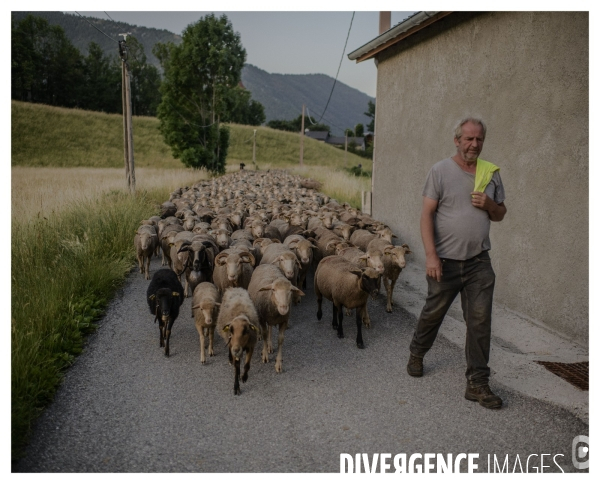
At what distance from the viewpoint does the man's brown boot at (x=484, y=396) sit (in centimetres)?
462

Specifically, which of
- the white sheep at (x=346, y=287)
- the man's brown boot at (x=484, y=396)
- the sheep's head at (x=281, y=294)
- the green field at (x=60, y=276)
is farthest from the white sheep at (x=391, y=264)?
the green field at (x=60, y=276)

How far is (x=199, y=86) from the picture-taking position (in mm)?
37188

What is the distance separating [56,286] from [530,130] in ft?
24.5

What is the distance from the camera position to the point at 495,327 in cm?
672

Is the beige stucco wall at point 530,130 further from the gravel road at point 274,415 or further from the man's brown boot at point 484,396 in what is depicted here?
the man's brown boot at point 484,396

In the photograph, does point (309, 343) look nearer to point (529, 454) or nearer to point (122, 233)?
point (529, 454)

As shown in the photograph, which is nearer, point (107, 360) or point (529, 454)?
point (529, 454)

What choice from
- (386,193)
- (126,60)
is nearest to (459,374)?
(386,193)

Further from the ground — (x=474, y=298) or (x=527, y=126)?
(x=527, y=126)

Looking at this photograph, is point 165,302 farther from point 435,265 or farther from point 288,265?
point 435,265

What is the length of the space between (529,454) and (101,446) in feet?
11.8

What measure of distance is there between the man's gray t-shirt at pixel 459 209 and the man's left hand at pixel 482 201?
0.30 feet

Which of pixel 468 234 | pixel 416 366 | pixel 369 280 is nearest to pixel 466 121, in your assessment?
pixel 468 234

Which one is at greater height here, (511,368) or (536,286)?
(536,286)
